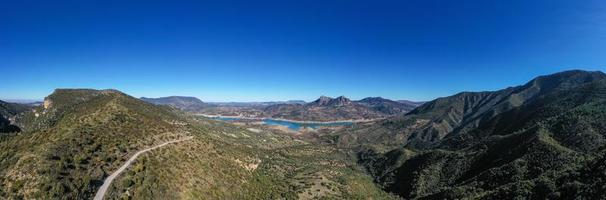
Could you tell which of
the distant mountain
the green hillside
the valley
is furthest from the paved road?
the distant mountain

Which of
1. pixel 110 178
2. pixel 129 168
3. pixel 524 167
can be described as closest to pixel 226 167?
pixel 129 168

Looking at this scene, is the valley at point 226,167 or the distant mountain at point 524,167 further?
the distant mountain at point 524,167

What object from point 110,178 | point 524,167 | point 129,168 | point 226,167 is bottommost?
point 524,167

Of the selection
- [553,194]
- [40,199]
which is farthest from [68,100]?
[553,194]

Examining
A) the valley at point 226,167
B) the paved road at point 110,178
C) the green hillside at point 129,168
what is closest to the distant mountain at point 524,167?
the valley at point 226,167

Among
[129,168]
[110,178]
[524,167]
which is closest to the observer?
[110,178]

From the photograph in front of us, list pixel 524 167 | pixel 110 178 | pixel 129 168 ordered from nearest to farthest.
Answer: pixel 110 178 → pixel 129 168 → pixel 524 167

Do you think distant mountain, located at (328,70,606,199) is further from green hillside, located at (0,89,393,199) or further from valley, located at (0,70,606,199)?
green hillside, located at (0,89,393,199)

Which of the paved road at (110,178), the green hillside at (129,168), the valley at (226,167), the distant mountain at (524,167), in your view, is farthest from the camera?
the distant mountain at (524,167)

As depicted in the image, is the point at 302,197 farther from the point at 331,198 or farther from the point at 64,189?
the point at 64,189

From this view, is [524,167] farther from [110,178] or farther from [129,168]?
[110,178]

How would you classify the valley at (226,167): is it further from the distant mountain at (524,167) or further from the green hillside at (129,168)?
the distant mountain at (524,167)
